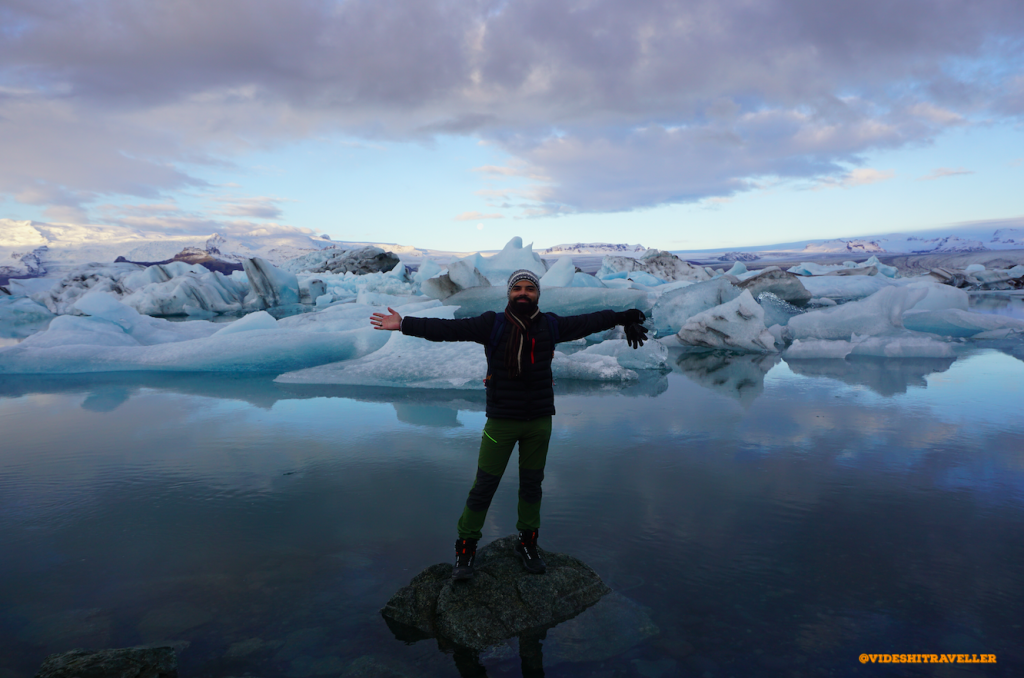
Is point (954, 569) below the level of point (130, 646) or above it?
below

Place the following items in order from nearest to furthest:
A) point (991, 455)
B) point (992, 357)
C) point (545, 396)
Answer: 1. point (545, 396)
2. point (991, 455)
3. point (992, 357)

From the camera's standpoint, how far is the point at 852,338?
9023 mm

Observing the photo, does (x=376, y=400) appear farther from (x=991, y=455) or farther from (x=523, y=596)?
(x=991, y=455)

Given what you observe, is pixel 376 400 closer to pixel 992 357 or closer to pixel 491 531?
pixel 491 531

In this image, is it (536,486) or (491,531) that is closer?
(536,486)

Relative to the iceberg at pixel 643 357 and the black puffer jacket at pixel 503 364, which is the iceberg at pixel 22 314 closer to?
the iceberg at pixel 643 357

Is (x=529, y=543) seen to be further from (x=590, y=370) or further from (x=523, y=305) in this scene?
(x=590, y=370)

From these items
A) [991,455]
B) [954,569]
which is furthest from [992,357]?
[954,569]

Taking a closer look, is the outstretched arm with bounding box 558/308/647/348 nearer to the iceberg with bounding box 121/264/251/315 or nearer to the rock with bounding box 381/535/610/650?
the rock with bounding box 381/535/610/650

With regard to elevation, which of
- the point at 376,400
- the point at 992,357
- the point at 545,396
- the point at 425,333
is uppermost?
the point at 425,333

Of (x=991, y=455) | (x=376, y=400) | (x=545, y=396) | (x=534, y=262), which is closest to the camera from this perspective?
(x=545, y=396)

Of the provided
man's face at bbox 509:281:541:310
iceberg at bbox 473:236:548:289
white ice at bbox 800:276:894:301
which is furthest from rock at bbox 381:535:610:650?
white ice at bbox 800:276:894:301

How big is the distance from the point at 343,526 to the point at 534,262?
10731 millimetres

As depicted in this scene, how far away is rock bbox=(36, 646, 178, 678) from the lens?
1.67 m
